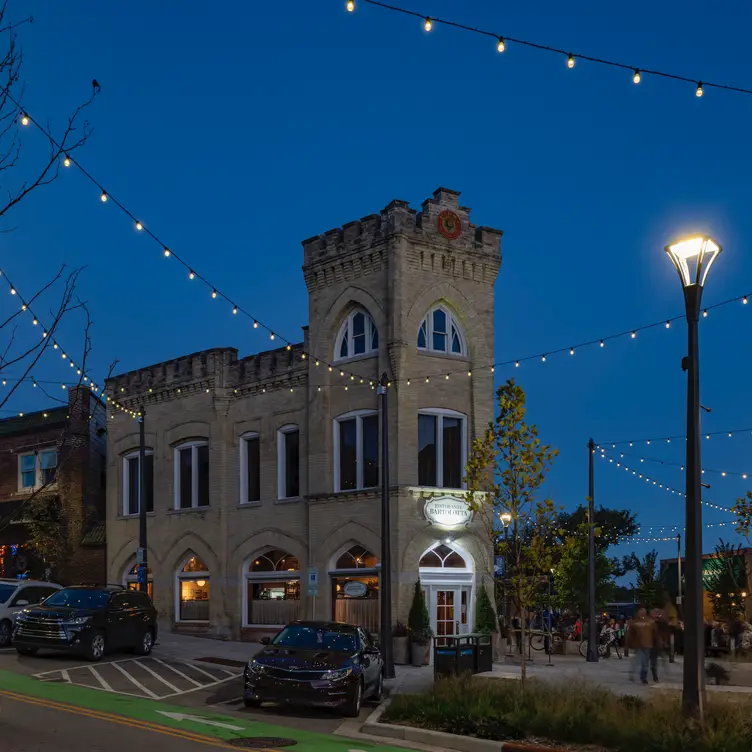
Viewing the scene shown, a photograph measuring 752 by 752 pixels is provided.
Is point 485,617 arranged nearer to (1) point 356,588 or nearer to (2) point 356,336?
(1) point 356,588

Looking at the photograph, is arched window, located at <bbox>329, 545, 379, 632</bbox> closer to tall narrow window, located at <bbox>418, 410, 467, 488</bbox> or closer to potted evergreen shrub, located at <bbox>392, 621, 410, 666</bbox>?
potted evergreen shrub, located at <bbox>392, 621, 410, 666</bbox>

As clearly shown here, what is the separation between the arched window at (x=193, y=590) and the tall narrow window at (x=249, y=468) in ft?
9.67

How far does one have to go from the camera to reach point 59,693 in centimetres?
1803

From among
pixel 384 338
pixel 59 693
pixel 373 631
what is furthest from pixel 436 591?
pixel 59 693

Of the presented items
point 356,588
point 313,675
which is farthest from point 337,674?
point 356,588

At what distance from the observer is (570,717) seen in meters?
13.9

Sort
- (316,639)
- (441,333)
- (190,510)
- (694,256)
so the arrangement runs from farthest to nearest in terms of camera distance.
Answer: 1. (190,510)
2. (441,333)
3. (316,639)
4. (694,256)

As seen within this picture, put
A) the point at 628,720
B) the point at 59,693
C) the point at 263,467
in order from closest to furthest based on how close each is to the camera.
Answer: the point at 628,720, the point at 59,693, the point at 263,467

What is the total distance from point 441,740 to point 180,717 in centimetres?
411

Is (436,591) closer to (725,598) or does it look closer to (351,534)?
(351,534)

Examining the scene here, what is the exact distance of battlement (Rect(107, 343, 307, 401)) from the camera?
33500 mm

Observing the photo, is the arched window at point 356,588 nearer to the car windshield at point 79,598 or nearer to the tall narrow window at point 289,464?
the tall narrow window at point 289,464

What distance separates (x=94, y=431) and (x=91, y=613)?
19.1m

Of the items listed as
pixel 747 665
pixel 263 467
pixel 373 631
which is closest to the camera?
pixel 747 665
